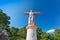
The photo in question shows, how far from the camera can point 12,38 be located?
2778cm

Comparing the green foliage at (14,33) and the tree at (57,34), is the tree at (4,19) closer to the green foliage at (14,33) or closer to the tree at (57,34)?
the green foliage at (14,33)

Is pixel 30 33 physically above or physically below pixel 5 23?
below

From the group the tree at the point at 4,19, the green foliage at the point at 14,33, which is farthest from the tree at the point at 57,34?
the tree at the point at 4,19

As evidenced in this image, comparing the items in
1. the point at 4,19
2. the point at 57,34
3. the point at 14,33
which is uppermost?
the point at 4,19

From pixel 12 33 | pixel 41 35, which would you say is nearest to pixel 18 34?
pixel 12 33

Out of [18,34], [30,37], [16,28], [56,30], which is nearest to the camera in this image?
[30,37]

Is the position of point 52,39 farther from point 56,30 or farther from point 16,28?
point 16,28

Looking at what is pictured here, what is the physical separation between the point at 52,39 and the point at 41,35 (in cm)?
212

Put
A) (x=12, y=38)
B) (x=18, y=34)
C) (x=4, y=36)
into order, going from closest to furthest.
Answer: (x=4, y=36)
(x=12, y=38)
(x=18, y=34)

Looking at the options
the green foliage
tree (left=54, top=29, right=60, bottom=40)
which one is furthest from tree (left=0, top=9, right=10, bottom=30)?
tree (left=54, top=29, right=60, bottom=40)

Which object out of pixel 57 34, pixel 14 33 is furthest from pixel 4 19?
pixel 57 34

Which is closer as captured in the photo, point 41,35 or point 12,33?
point 12,33

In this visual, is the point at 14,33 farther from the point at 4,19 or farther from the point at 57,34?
the point at 57,34

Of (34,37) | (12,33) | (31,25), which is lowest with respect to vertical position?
(34,37)
